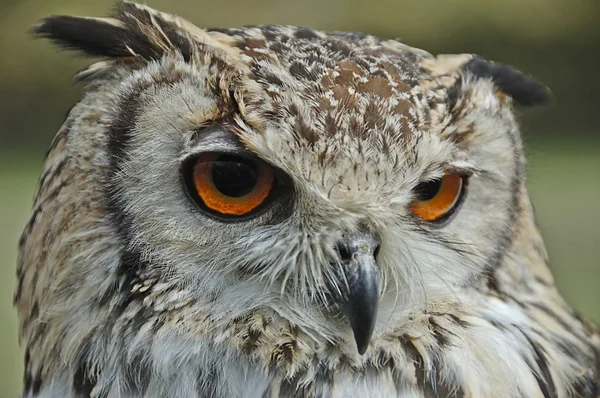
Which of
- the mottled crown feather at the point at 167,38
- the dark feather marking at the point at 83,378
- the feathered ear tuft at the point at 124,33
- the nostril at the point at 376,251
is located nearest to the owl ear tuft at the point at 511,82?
the mottled crown feather at the point at 167,38

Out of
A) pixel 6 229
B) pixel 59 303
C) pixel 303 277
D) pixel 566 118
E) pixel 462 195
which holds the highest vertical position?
pixel 462 195

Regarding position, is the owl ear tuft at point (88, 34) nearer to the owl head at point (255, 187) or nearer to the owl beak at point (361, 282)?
the owl head at point (255, 187)

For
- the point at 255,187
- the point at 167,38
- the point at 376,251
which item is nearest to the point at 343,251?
the point at 376,251

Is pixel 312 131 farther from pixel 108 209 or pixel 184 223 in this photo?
pixel 108 209

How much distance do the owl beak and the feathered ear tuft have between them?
0.40 metres

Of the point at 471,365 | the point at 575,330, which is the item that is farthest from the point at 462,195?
the point at 575,330

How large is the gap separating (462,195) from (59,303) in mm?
695

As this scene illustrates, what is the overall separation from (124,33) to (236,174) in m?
0.32

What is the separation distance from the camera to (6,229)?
205 inches

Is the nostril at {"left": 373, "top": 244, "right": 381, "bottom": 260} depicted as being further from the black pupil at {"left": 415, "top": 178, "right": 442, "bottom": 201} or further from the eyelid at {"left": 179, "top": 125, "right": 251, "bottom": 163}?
the eyelid at {"left": 179, "top": 125, "right": 251, "bottom": 163}

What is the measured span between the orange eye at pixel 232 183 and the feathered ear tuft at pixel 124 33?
19 centimetres

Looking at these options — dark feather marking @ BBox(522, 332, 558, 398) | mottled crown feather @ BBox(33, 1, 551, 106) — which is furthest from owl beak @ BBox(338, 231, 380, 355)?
dark feather marking @ BBox(522, 332, 558, 398)

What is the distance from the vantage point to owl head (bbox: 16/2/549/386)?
3.87 ft

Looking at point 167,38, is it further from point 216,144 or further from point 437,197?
point 437,197
